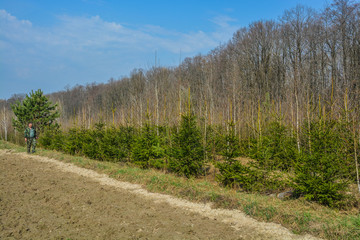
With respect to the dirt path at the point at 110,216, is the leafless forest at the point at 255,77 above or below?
above

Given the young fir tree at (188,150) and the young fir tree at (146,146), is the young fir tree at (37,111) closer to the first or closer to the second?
the young fir tree at (146,146)

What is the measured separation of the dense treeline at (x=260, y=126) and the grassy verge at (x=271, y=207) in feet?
1.42

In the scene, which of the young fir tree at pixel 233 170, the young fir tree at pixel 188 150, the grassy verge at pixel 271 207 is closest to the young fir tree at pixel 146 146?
the grassy verge at pixel 271 207

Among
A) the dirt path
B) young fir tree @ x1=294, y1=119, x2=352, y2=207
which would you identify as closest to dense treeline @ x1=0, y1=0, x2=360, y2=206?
young fir tree @ x1=294, y1=119, x2=352, y2=207

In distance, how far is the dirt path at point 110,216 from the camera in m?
5.56

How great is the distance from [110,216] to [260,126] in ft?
25.2

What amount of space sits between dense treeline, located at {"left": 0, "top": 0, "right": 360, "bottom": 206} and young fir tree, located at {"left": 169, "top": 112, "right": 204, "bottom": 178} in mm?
39

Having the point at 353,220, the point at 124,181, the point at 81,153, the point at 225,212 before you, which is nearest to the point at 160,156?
the point at 124,181

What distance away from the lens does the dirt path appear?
5.56m

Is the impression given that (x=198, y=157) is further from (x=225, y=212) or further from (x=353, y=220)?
(x=353, y=220)

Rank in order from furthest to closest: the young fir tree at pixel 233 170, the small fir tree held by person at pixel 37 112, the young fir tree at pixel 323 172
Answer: the small fir tree held by person at pixel 37 112 < the young fir tree at pixel 233 170 < the young fir tree at pixel 323 172

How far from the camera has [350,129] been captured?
8125 mm

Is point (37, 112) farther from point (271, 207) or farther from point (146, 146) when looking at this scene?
point (271, 207)

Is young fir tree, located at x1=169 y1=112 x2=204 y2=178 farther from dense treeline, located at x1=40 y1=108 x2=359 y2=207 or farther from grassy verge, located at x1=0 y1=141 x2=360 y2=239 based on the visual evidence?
grassy verge, located at x1=0 y1=141 x2=360 y2=239
